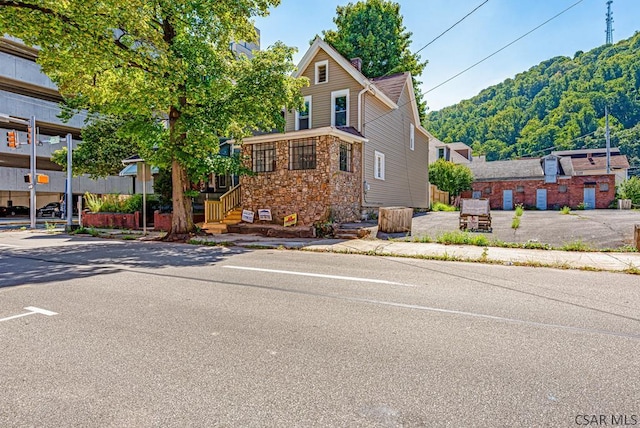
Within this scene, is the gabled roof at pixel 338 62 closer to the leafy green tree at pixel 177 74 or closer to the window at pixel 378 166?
the window at pixel 378 166

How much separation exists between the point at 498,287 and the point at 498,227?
1009 centimetres

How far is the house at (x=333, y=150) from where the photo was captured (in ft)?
50.3

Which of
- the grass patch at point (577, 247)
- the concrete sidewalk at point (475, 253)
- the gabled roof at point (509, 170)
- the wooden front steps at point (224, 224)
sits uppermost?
the gabled roof at point (509, 170)

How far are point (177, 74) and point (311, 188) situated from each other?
6534mm

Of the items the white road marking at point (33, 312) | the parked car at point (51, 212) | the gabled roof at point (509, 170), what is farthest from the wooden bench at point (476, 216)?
the parked car at point (51, 212)

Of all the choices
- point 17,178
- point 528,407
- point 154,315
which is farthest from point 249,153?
point 17,178

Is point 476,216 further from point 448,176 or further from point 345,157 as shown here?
point 448,176

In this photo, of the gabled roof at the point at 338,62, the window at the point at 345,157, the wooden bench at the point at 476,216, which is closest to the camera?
the wooden bench at the point at 476,216

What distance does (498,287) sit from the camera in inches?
237

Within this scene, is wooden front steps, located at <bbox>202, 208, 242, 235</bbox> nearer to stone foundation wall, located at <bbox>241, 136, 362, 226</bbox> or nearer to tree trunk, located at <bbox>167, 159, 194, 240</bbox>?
stone foundation wall, located at <bbox>241, 136, 362, 226</bbox>

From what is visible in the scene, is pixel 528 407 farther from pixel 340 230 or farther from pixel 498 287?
pixel 340 230

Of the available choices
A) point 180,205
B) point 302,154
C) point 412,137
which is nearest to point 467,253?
point 302,154

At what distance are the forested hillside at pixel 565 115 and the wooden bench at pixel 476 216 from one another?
183 ft

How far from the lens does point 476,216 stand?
14258mm
